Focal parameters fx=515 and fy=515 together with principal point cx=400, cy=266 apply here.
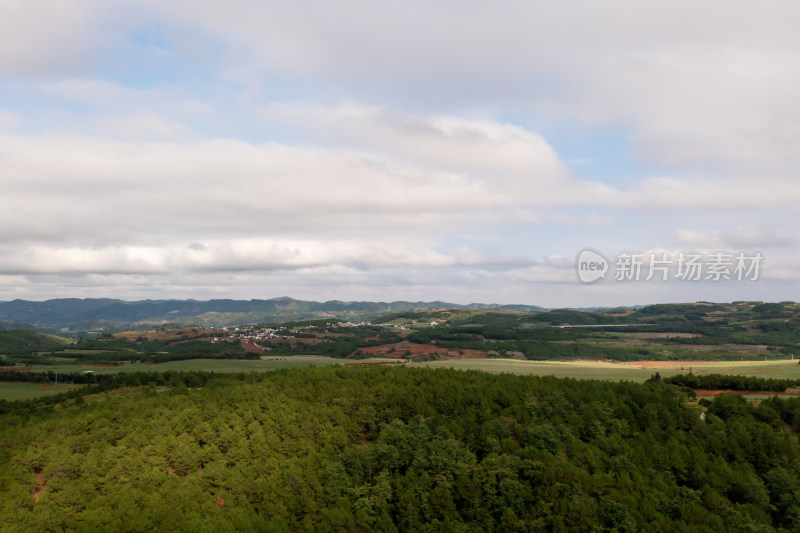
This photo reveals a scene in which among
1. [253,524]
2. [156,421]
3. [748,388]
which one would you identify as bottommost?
[253,524]

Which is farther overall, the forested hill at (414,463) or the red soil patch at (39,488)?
the red soil patch at (39,488)

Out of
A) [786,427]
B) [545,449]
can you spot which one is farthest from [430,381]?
[786,427]

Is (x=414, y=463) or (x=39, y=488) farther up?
(x=414, y=463)

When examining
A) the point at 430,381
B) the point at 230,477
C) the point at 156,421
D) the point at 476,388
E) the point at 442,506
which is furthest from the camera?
the point at 430,381

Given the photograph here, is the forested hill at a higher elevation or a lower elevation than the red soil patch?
higher

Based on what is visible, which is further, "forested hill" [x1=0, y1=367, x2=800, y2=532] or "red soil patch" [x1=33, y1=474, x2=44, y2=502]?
"red soil patch" [x1=33, y1=474, x2=44, y2=502]

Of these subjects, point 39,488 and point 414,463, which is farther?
point 414,463

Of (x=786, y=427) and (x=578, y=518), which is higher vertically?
(x=786, y=427)

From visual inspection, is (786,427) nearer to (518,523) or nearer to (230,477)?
(518,523)
